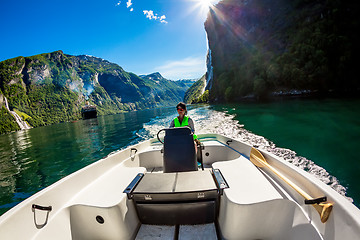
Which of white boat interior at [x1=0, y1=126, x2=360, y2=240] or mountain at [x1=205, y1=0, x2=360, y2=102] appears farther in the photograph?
mountain at [x1=205, y1=0, x2=360, y2=102]

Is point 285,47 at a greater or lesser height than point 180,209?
greater

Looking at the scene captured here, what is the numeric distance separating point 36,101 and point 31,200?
193 metres

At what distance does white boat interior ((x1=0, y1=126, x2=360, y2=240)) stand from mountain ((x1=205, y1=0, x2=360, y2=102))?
5239 centimetres

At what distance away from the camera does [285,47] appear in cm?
5231

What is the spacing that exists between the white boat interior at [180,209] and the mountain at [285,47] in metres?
52.4

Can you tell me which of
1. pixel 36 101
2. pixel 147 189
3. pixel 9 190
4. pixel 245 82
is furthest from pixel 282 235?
pixel 36 101

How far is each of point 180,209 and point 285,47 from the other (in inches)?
2635

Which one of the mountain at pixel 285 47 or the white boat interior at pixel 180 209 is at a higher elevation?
the mountain at pixel 285 47

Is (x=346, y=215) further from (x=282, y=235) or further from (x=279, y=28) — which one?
(x=279, y=28)

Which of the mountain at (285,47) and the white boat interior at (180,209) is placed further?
the mountain at (285,47)

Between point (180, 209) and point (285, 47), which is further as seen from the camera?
point (285, 47)

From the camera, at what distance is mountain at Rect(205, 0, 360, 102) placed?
129ft

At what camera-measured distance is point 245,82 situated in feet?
199

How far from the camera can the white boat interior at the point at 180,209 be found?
5.58 ft
